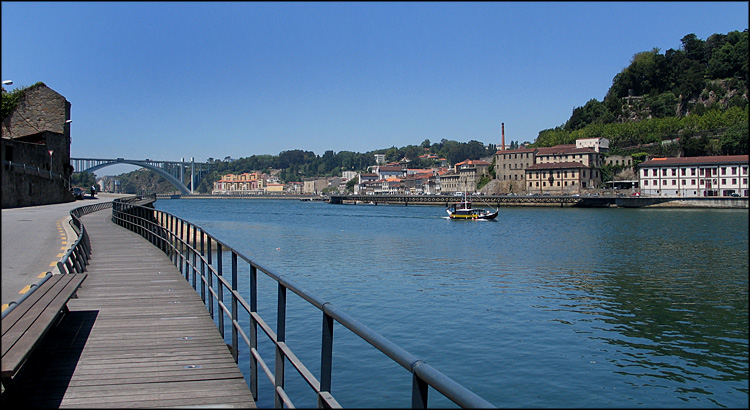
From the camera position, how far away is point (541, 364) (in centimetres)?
1320

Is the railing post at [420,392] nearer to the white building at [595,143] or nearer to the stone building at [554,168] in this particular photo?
the stone building at [554,168]

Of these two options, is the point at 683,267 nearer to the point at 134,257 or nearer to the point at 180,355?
the point at 134,257

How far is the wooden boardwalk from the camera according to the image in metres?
5.48

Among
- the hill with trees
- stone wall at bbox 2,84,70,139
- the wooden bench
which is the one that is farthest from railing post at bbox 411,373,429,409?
the hill with trees

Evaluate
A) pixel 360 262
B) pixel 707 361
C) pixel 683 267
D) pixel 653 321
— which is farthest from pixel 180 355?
pixel 683 267

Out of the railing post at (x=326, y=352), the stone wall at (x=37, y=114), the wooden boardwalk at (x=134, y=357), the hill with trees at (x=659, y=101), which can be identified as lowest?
the wooden boardwalk at (x=134, y=357)

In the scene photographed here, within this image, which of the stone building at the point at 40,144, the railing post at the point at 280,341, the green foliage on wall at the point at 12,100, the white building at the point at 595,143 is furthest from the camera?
the white building at the point at 595,143

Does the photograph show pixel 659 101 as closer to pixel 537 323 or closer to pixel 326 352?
pixel 537 323

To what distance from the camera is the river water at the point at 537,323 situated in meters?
11.7

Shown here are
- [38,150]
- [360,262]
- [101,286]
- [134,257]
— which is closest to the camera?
[101,286]

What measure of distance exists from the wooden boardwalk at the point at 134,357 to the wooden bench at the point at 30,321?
0.41 metres

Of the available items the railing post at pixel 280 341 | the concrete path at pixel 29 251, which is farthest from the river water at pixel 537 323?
the concrete path at pixel 29 251

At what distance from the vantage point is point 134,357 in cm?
671

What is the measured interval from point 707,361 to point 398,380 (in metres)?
7.17
